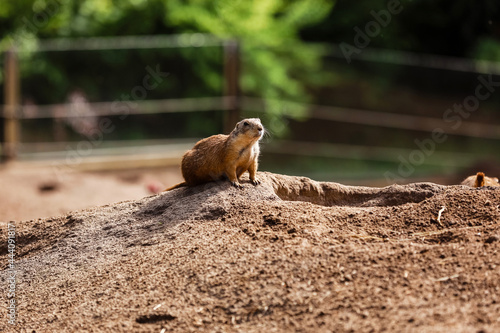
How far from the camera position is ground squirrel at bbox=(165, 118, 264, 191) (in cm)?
453

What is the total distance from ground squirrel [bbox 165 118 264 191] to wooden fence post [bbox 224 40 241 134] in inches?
250

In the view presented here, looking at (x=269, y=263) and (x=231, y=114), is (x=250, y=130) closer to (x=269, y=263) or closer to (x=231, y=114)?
(x=269, y=263)

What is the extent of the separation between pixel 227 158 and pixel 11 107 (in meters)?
6.34

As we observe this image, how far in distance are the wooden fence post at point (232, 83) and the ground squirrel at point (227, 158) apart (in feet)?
20.8

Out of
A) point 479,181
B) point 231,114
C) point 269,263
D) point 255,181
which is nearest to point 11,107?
point 231,114

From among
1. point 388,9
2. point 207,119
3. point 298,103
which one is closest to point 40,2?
point 207,119

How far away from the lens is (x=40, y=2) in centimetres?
1169

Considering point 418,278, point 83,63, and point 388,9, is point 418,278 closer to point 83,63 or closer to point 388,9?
point 83,63

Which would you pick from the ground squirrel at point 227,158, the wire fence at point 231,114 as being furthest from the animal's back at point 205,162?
the wire fence at point 231,114

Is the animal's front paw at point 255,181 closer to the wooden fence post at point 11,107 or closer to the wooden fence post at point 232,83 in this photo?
the wooden fence post at point 11,107

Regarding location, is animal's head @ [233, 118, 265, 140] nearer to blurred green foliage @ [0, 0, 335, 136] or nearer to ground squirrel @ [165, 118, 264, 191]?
ground squirrel @ [165, 118, 264, 191]

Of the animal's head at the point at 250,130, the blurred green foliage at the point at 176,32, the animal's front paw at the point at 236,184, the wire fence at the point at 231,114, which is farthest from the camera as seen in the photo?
the blurred green foliage at the point at 176,32

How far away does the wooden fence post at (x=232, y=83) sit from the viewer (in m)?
11.1

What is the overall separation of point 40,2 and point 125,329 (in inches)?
377
